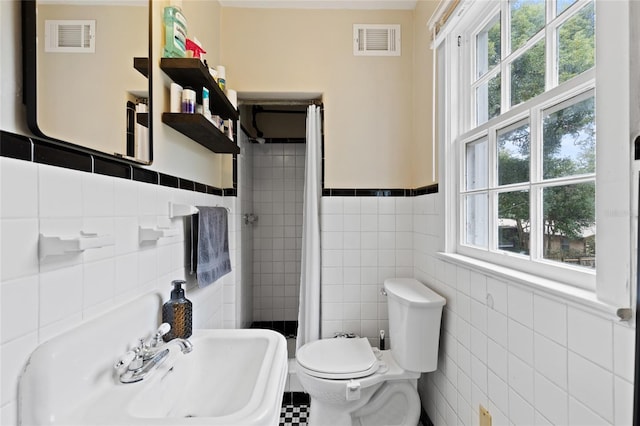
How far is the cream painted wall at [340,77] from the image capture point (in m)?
2.08

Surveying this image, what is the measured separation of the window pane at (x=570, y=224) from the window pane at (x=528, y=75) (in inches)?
14.3

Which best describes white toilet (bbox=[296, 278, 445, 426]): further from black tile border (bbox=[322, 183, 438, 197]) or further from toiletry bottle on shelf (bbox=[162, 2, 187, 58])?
toiletry bottle on shelf (bbox=[162, 2, 187, 58])

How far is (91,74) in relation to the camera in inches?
31.6

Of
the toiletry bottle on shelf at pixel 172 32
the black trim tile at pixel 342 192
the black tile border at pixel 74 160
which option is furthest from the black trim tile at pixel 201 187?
the black trim tile at pixel 342 192

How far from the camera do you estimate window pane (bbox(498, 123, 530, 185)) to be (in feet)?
3.70

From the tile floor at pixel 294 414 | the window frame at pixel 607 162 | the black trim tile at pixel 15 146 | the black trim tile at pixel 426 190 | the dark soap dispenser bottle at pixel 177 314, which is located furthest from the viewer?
the tile floor at pixel 294 414

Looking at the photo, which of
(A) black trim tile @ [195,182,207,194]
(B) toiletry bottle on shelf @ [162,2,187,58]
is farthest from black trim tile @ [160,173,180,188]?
(B) toiletry bottle on shelf @ [162,2,187,58]

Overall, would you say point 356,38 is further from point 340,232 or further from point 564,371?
point 564,371

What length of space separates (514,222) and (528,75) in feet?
1.76

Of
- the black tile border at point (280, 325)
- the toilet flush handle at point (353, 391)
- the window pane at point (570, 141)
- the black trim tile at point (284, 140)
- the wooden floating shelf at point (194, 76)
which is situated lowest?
the black tile border at point (280, 325)

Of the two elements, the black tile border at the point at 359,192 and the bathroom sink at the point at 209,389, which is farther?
the black tile border at the point at 359,192

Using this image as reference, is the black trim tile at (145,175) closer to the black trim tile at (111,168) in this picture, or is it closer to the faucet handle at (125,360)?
the black trim tile at (111,168)

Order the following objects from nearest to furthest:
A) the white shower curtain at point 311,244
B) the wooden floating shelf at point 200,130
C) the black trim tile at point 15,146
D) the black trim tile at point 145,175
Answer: the black trim tile at point 15,146 < the black trim tile at point 145,175 < the wooden floating shelf at point 200,130 < the white shower curtain at point 311,244

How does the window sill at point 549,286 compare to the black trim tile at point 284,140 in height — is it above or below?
below
